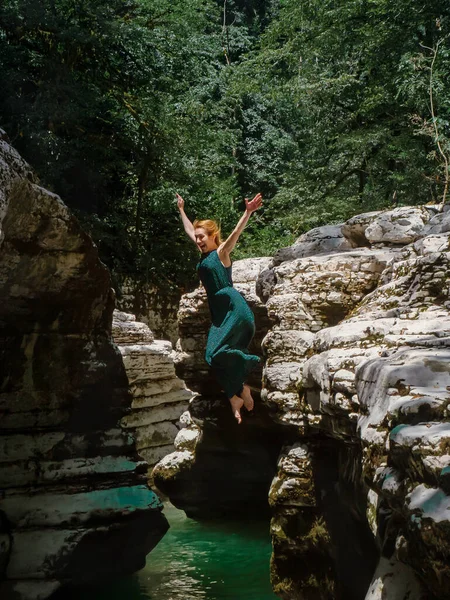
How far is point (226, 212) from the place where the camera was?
17766mm

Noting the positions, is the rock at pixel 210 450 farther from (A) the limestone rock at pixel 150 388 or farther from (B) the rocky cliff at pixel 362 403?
(B) the rocky cliff at pixel 362 403

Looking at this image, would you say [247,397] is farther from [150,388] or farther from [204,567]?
[150,388]

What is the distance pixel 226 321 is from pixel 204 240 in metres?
0.71

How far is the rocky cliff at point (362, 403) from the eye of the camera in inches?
119

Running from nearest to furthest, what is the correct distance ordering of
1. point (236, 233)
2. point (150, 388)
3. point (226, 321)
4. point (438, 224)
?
point (438, 224) < point (236, 233) < point (226, 321) < point (150, 388)

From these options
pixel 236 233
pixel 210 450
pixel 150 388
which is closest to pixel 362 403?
pixel 236 233

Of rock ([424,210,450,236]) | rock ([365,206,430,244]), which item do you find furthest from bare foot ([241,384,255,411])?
rock ([424,210,450,236])

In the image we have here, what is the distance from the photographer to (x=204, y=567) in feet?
25.5

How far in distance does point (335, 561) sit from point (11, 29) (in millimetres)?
12296

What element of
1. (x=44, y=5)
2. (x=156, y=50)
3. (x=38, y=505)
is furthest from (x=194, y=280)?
(x=38, y=505)

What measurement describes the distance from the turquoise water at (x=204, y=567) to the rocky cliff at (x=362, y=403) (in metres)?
0.70

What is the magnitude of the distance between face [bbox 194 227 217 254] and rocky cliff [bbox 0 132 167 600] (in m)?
0.92

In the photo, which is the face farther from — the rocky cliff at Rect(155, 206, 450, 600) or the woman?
the rocky cliff at Rect(155, 206, 450, 600)

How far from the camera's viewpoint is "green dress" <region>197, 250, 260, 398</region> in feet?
21.8
